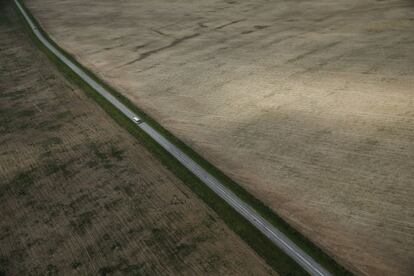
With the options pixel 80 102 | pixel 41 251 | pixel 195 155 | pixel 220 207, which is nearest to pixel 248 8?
pixel 80 102

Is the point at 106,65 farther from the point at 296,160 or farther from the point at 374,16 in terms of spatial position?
the point at 374,16

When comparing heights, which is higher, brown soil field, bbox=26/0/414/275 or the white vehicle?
brown soil field, bbox=26/0/414/275

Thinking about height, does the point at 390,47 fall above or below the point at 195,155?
above

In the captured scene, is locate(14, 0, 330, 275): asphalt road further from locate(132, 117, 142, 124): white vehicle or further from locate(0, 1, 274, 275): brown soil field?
locate(0, 1, 274, 275): brown soil field

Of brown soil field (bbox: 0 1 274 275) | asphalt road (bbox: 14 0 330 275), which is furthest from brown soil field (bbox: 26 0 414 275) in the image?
brown soil field (bbox: 0 1 274 275)

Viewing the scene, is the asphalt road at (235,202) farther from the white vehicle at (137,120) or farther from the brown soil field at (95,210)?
the brown soil field at (95,210)
